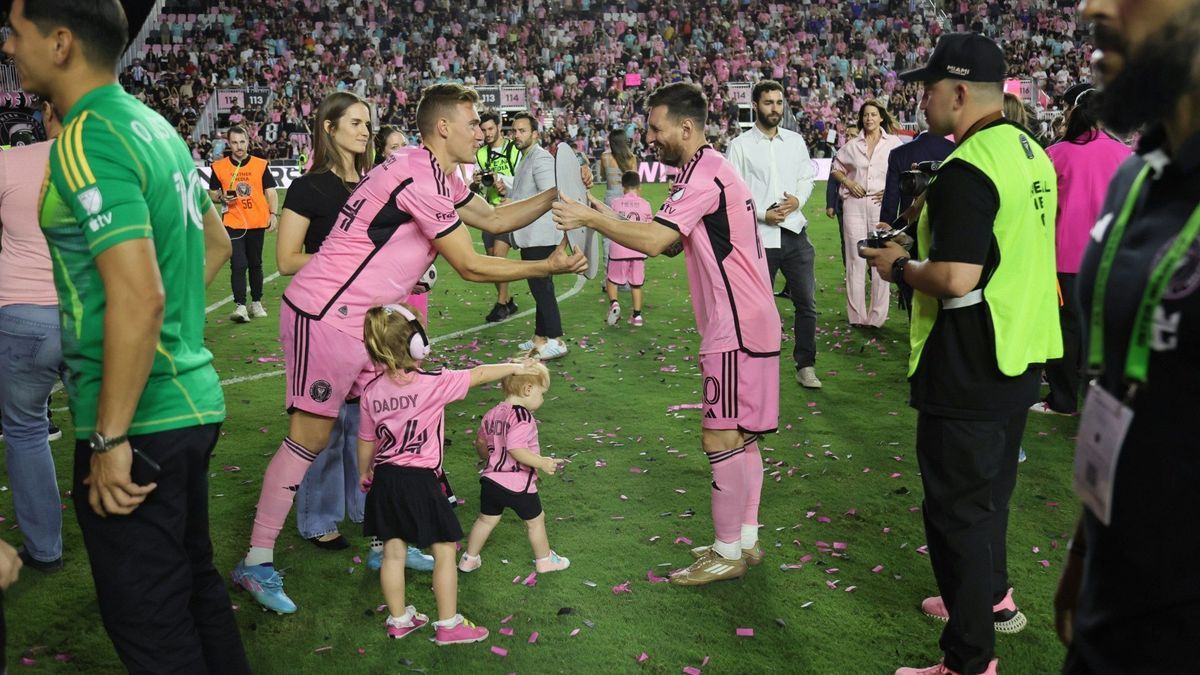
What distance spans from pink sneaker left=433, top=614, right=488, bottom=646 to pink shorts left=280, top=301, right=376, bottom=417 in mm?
1151

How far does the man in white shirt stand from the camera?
8.38m

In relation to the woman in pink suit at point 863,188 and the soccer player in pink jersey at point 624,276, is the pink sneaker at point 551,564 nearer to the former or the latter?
the woman in pink suit at point 863,188

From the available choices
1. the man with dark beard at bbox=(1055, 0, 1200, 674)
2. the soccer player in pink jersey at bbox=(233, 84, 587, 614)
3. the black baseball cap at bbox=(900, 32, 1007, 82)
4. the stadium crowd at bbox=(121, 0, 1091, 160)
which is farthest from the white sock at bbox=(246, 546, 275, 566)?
the stadium crowd at bbox=(121, 0, 1091, 160)

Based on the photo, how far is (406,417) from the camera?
420 centimetres

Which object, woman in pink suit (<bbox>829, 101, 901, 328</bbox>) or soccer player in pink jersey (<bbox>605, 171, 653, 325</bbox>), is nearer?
woman in pink suit (<bbox>829, 101, 901, 328</bbox>)

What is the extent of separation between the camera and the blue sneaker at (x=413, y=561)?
496 cm

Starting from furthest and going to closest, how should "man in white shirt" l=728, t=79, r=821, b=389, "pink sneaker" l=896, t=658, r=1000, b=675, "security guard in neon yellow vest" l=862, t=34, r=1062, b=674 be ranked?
1. "man in white shirt" l=728, t=79, r=821, b=389
2. "pink sneaker" l=896, t=658, r=1000, b=675
3. "security guard in neon yellow vest" l=862, t=34, r=1062, b=674

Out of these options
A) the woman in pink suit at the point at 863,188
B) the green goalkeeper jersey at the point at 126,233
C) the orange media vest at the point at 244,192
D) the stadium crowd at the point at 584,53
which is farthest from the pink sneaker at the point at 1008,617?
the stadium crowd at the point at 584,53

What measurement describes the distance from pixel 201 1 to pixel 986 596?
41.2 m

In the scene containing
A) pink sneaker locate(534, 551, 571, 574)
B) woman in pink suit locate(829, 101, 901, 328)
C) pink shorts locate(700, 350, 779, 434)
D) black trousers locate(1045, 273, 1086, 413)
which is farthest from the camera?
woman in pink suit locate(829, 101, 901, 328)

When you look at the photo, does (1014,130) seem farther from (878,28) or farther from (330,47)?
(878,28)

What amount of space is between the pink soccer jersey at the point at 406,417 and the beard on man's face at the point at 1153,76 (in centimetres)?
291

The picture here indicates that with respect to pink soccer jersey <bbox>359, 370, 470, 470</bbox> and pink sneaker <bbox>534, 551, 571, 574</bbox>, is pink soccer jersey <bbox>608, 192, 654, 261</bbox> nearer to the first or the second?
pink sneaker <bbox>534, 551, 571, 574</bbox>

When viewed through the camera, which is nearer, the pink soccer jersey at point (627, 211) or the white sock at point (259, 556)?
the white sock at point (259, 556)
